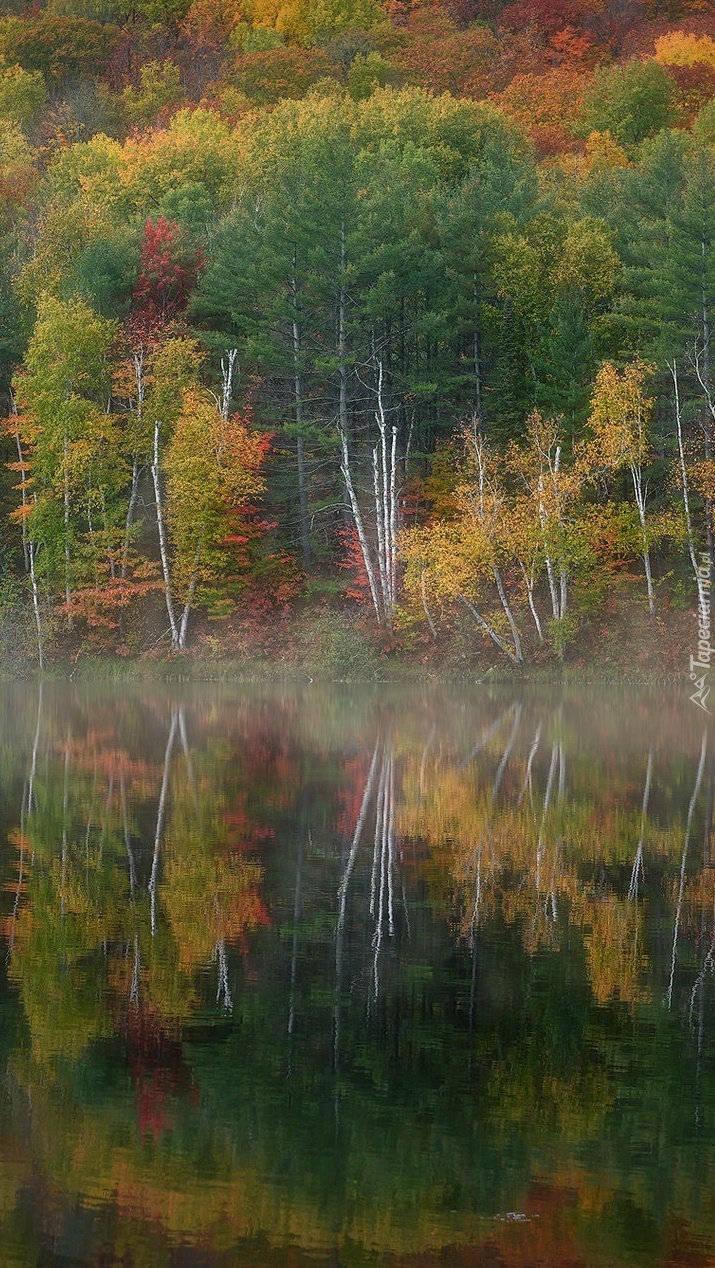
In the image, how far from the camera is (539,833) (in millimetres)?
19500

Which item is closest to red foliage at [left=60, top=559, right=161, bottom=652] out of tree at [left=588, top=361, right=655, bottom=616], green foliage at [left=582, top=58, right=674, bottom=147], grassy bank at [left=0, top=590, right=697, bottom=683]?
grassy bank at [left=0, top=590, right=697, bottom=683]

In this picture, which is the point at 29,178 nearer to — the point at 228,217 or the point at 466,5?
the point at 228,217

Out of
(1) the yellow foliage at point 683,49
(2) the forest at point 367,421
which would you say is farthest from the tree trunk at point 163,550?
(1) the yellow foliage at point 683,49

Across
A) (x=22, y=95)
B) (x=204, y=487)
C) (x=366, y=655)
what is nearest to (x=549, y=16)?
(x=22, y=95)

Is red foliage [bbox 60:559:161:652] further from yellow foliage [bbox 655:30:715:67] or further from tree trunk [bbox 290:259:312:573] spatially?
yellow foliage [bbox 655:30:715:67]

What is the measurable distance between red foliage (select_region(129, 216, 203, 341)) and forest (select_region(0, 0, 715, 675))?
0.41 ft

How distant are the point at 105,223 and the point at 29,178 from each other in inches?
821

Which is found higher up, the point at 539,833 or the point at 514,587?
the point at 514,587

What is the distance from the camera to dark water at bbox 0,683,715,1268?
796 centimetres

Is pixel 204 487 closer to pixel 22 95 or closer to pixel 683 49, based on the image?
pixel 22 95

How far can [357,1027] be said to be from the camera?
36.0ft

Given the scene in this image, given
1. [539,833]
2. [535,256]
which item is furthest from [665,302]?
[539,833]

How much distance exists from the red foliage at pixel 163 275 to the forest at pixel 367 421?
0.41 ft

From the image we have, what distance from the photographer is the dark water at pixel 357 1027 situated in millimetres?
7961
